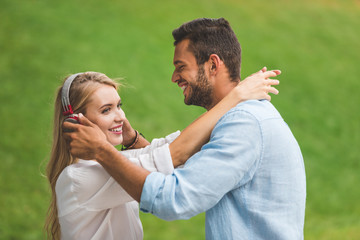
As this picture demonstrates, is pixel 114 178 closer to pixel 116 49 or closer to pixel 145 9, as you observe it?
pixel 116 49

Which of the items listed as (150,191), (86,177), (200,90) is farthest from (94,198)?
(200,90)

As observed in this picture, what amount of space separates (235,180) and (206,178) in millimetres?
164

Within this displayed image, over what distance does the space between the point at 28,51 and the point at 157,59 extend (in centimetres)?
396

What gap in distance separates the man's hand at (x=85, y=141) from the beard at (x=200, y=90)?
2.47ft

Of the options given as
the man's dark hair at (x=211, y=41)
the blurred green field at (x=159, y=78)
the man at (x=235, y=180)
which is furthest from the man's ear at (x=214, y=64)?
the blurred green field at (x=159, y=78)

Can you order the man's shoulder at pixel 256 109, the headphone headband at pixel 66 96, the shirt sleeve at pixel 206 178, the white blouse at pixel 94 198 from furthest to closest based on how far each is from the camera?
the headphone headband at pixel 66 96 → the white blouse at pixel 94 198 → the man's shoulder at pixel 256 109 → the shirt sleeve at pixel 206 178

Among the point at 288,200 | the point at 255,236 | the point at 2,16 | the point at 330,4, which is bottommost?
the point at 255,236

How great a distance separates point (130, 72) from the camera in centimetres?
1240

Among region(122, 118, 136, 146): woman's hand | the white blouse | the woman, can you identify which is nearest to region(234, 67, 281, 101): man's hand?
the woman

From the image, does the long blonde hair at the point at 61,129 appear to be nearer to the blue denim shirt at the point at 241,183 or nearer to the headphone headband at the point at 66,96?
the headphone headband at the point at 66,96

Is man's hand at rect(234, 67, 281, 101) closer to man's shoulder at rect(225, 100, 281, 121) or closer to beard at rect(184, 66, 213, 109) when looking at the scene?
man's shoulder at rect(225, 100, 281, 121)

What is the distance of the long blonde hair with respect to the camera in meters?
2.93

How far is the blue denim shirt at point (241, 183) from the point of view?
225 cm

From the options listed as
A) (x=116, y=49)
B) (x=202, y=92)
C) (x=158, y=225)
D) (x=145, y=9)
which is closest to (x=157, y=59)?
(x=116, y=49)
